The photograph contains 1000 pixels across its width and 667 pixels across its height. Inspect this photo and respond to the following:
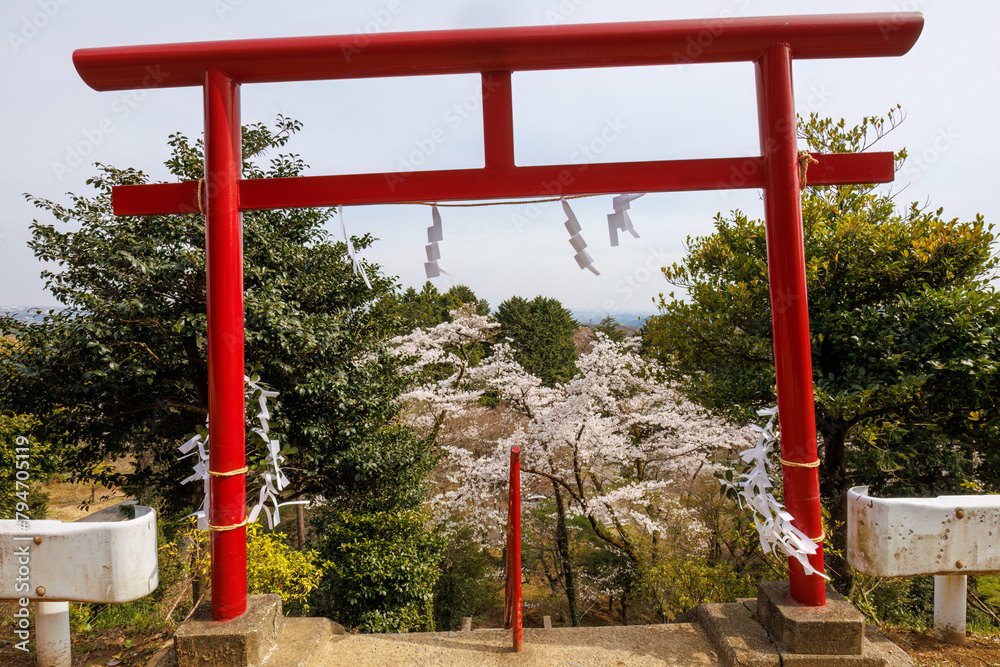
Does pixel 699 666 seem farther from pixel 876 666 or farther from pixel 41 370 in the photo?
pixel 41 370

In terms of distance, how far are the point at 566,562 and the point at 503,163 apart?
8.20 metres

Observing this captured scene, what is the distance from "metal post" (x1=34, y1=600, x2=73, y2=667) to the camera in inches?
99.7

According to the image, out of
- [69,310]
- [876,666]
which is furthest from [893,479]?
[69,310]

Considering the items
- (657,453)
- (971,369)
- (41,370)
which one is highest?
(41,370)

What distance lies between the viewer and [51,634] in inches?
100

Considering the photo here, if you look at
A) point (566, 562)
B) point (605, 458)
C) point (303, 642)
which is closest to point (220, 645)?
point (303, 642)

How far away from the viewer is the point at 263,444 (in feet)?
9.73

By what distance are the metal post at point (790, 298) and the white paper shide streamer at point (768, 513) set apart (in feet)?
0.19

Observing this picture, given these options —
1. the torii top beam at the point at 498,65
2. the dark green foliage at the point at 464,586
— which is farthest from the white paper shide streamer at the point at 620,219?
the dark green foliage at the point at 464,586

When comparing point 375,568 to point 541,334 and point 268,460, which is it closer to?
point 268,460

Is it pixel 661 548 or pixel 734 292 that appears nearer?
pixel 734 292

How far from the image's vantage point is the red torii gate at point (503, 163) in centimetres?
238

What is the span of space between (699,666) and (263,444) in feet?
8.20

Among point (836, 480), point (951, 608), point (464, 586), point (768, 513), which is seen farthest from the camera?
point (464, 586)
